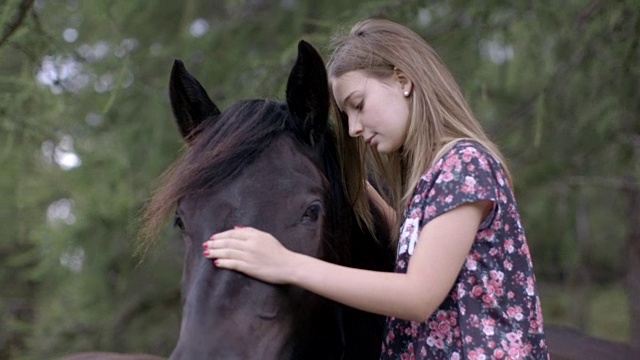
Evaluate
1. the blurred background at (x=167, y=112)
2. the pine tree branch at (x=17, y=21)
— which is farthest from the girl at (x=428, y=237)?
the blurred background at (x=167, y=112)

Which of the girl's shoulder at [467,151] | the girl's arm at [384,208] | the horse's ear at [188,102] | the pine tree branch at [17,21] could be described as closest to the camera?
the girl's shoulder at [467,151]

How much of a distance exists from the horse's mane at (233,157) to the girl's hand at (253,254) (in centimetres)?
23

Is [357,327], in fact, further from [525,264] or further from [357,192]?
[525,264]

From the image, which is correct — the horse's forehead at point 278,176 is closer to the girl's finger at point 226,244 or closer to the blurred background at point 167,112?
the girl's finger at point 226,244

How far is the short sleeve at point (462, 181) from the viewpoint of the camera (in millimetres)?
2029

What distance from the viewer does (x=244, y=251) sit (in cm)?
197

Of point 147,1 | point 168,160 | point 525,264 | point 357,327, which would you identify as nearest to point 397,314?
point 525,264

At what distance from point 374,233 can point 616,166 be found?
368cm

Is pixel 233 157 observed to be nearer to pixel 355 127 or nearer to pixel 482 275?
pixel 355 127

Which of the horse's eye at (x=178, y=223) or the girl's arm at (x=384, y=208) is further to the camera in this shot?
the girl's arm at (x=384, y=208)

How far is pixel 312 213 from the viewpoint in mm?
2221

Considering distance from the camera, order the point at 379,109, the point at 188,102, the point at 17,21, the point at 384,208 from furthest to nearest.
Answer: the point at 17,21 → the point at 384,208 → the point at 188,102 → the point at 379,109

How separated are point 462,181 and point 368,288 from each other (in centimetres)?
35

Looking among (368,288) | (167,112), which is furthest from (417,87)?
(167,112)
